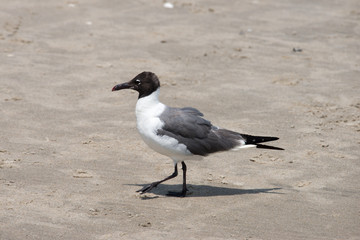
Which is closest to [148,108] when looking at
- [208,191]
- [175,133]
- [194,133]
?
[175,133]

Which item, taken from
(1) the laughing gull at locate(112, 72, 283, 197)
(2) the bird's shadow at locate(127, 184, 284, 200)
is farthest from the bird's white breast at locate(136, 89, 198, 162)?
(2) the bird's shadow at locate(127, 184, 284, 200)

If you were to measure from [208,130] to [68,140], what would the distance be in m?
1.95

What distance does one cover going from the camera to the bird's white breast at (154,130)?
642cm

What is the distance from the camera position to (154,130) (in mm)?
6426

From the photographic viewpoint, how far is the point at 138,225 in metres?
5.75

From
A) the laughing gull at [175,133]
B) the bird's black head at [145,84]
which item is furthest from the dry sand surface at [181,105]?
the bird's black head at [145,84]

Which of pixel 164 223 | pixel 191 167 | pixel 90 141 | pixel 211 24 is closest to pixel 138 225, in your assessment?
pixel 164 223

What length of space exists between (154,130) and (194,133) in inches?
15.8

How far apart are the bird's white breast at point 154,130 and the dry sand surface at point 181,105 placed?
450 mm

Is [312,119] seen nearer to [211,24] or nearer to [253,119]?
[253,119]

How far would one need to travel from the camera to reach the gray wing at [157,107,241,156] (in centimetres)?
648

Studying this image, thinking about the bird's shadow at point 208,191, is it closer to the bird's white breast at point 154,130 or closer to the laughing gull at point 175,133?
the laughing gull at point 175,133

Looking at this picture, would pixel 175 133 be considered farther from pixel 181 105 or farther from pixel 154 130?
pixel 181 105

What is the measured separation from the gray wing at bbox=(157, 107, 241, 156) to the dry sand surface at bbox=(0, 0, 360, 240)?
0.45 m
